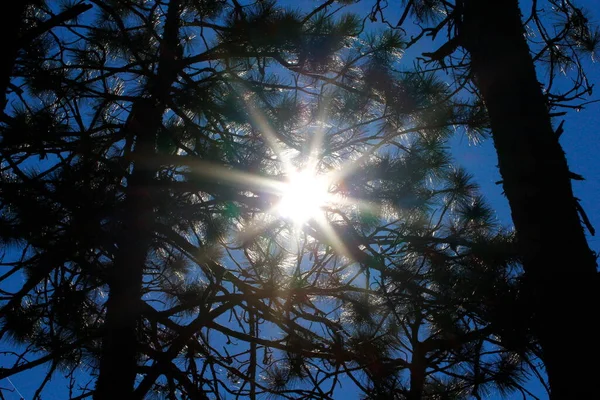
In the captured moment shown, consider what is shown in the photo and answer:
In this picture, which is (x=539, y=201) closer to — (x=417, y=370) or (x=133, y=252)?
(x=417, y=370)

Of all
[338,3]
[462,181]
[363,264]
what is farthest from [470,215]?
[338,3]

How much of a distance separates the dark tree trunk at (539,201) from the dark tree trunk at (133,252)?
6.18 ft

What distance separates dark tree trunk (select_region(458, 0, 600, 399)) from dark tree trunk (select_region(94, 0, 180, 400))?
6.18 ft

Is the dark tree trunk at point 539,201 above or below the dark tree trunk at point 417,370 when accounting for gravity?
above

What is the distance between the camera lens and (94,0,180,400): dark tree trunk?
3.08 meters

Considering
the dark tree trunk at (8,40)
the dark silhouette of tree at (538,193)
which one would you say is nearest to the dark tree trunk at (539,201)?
the dark silhouette of tree at (538,193)

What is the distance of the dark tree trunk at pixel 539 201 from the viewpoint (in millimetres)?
1718

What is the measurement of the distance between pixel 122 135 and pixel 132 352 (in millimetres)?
1335

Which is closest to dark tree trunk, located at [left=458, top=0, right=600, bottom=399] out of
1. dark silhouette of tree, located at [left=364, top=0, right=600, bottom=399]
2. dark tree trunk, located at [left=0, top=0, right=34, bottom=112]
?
dark silhouette of tree, located at [left=364, top=0, right=600, bottom=399]

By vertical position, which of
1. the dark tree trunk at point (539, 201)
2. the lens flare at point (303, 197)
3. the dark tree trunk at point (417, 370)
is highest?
the lens flare at point (303, 197)

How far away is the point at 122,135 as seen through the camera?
11.5ft

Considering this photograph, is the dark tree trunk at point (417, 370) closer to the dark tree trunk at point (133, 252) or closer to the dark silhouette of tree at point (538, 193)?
the dark silhouette of tree at point (538, 193)

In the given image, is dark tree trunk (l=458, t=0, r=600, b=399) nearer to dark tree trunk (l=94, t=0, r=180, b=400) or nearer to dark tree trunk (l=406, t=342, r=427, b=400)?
dark tree trunk (l=406, t=342, r=427, b=400)

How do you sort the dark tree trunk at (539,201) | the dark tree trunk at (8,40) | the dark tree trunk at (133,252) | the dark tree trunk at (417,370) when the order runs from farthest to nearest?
the dark tree trunk at (133,252) < the dark tree trunk at (417,370) < the dark tree trunk at (8,40) < the dark tree trunk at (539,201)
